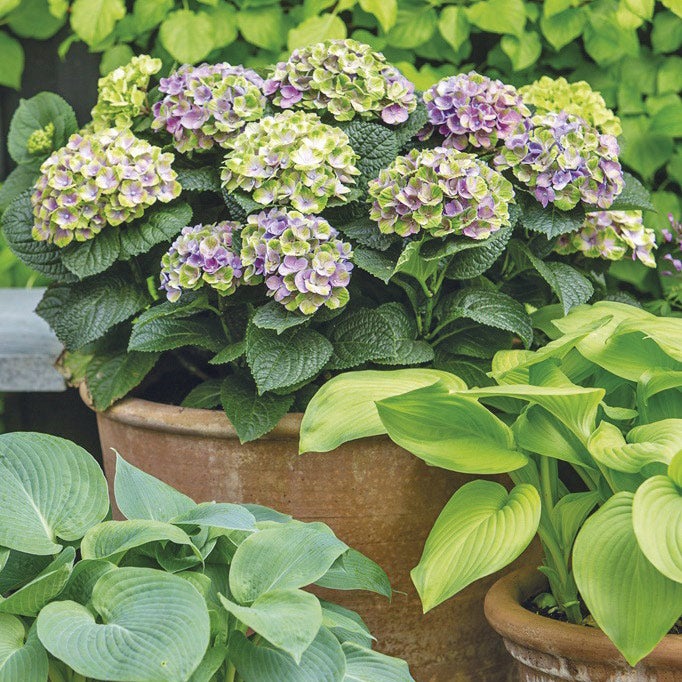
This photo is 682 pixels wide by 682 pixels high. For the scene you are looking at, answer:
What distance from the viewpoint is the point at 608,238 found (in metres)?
1.59

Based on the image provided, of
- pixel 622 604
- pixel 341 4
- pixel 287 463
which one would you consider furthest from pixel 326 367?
pixel 341 4

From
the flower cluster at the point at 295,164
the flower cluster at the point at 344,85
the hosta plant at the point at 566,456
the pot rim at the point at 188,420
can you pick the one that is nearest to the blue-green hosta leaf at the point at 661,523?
the hosta plant at the point at 566,456

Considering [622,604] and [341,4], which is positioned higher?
[341,4]

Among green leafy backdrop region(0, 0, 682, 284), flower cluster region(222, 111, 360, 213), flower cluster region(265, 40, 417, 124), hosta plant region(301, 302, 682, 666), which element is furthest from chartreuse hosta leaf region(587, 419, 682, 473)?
green leafy backdrop region(0, 0, 682, 284)

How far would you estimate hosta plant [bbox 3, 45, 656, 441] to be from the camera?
1370 mm

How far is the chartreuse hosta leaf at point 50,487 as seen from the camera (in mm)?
1054

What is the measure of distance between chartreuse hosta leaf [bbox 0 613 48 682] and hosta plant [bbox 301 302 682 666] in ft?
1.40

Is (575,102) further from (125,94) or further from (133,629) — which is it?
(133,629)

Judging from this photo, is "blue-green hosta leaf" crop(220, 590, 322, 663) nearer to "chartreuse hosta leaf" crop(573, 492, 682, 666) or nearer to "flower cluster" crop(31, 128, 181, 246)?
"chartreuse hosta leaf" crop(573, 492, 682, 666)

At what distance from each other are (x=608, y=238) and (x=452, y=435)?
1.87ft

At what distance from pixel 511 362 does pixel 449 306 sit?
0.18m

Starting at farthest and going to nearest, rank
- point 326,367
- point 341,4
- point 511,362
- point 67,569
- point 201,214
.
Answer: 1. point 341,4
2. point 201,214
3. point 326,367
4. point 511,362
5. point 67,569

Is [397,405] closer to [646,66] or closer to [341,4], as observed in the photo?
[341,4]

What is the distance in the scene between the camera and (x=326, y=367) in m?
1.43
